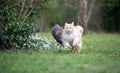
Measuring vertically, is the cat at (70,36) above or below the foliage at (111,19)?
above

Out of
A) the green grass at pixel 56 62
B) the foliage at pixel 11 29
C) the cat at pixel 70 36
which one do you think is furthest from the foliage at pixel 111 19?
the cat at pixel 70 36

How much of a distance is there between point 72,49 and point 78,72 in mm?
4195

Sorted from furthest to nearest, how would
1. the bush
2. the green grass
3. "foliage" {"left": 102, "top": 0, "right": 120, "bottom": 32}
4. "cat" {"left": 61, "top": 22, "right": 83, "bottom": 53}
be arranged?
"foliage" {"left": 102, "top": 0, "right": 120, "bottom": 32}, the bush, "cat" {"left": 61, "top": 22, "right": 83, "bottom": 53}, the green grass

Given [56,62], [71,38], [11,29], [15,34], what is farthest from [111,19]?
[56,62]

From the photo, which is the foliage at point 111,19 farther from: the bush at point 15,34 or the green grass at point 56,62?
the green grass at point 56,62

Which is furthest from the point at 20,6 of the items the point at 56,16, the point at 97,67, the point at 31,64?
the point at 56,16

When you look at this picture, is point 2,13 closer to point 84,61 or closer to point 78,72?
point 84,61

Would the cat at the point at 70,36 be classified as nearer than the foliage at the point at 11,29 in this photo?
Yes

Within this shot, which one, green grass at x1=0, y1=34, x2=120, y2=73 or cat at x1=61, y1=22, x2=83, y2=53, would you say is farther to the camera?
cat at x1=61, y1=22, x2=83, y2=53

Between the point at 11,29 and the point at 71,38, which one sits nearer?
the point at 71,38

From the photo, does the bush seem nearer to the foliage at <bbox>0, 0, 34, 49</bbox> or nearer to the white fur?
the foliage at <bbox>0, 0, 34, 49</bbox>

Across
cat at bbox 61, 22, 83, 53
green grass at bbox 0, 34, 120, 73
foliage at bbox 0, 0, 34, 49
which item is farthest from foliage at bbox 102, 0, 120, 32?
cat at bbox 61, 22, 83, 53

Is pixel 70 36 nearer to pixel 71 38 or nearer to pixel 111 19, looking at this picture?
pixel 71 38

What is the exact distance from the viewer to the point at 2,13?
15.0m
